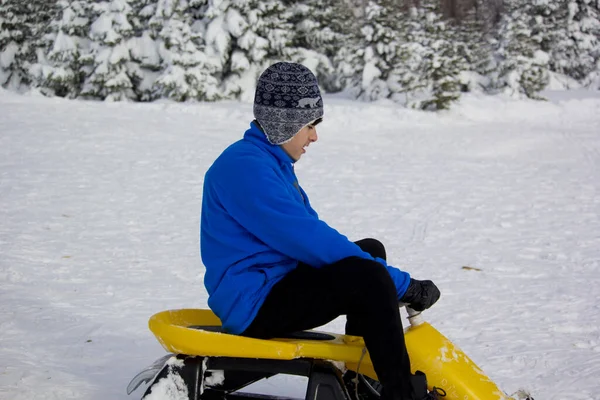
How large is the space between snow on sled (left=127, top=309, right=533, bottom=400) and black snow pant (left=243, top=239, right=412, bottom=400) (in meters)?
0.10


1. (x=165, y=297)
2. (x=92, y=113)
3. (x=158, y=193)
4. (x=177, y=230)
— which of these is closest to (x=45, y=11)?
(x=92, y=113)

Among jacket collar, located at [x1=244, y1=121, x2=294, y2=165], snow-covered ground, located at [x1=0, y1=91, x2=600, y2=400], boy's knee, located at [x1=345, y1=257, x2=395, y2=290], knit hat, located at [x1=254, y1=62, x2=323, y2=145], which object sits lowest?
snow-covered ground, located at [x1=0, y1=91, x2=600, y2=400]

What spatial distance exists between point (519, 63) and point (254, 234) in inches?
851

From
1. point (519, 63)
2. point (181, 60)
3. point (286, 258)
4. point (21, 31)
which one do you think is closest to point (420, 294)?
point (286, 258)

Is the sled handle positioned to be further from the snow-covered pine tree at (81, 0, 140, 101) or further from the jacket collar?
the snow-covered pine tree at (81, 0, 140, 101)

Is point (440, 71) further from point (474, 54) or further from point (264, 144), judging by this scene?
point (264, 144)

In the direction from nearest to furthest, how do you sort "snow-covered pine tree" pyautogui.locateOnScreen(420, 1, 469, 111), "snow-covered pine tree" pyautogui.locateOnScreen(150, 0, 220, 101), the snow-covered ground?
the snow-covered ground
"snow-covered pine tree" pyautogui.locateOnScreen(420, 1, 469, 111)
"snow-covered pine tree" pyautogui.locateOnScreen(150, 0, 220, 101)

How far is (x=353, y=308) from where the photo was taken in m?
2.67

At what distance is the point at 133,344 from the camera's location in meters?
4.25

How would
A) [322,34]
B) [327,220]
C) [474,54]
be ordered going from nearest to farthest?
[327,220] < [322,34] < [474,54]

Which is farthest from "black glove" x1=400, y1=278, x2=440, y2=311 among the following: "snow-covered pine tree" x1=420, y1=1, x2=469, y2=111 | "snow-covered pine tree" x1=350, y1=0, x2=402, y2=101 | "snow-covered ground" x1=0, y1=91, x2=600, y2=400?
"snow-covered pine tree" x1=350, y1=0, x2=402, y2=101

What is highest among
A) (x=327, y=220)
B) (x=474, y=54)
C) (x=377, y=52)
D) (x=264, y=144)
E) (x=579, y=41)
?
(x=264, y=144)

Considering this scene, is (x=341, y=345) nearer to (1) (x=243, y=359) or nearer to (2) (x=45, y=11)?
(1) (x=243, y=359)

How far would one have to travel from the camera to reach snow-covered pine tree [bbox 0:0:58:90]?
23.7 meters
